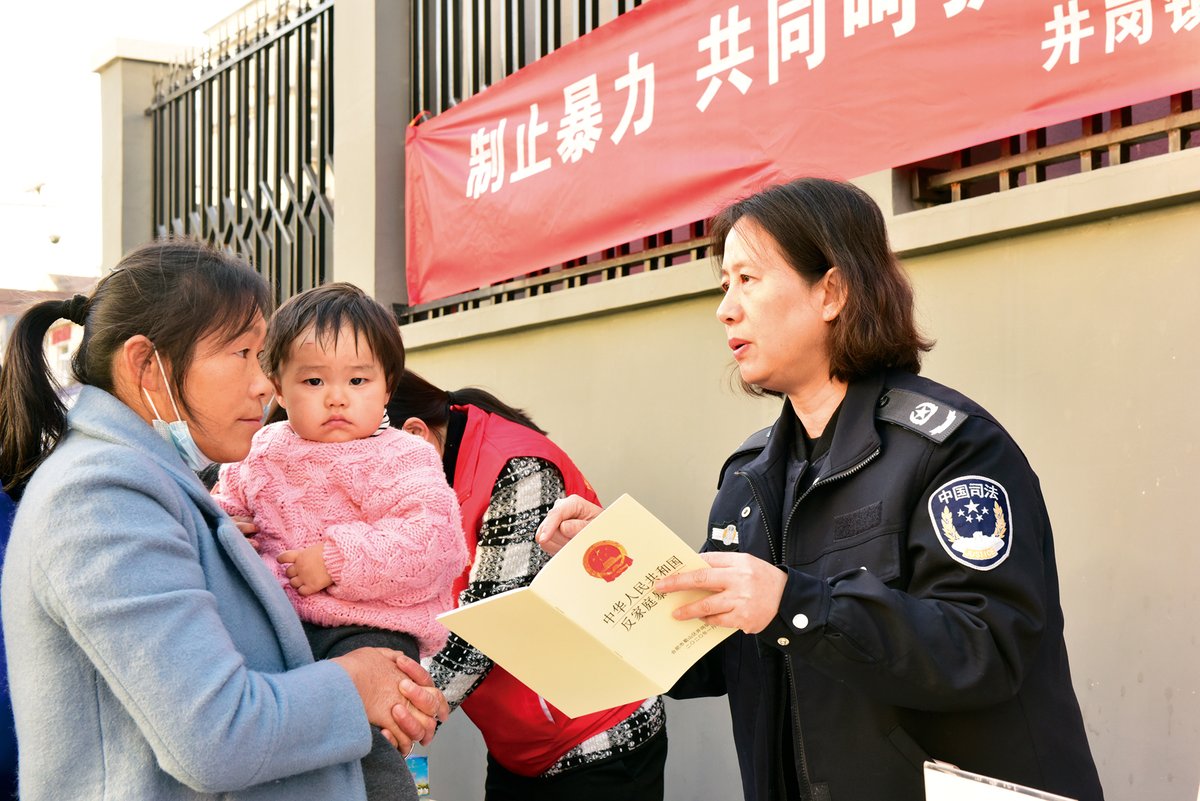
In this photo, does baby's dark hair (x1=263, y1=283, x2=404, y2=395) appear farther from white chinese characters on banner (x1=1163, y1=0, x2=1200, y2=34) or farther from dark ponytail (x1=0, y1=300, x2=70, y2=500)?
white chinese characters on banner (x1=1163, y1=0, x2=1200, y2=34)

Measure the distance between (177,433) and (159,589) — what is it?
358 mm

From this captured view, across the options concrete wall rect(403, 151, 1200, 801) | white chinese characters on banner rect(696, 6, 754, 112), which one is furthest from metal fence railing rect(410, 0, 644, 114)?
concrete wall rect(403, 151, 1200, 801)

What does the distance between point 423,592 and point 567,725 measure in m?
0.71

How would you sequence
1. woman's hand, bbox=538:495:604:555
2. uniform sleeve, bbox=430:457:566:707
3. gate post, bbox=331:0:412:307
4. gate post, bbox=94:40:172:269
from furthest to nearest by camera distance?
gate post, bbox=94:40:172:269
gate post, bbox=331:0:412:307
uniform sleeve, bbox=430:457:566:707
woman's hand, bbox=538:495:604:555

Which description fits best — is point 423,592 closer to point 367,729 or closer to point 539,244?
point 367,729

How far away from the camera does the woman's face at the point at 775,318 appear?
2.04 m

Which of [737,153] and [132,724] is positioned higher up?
[737,153]

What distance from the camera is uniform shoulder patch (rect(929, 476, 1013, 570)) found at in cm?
172

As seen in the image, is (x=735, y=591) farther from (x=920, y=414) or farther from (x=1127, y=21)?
(x=1127, y=21)

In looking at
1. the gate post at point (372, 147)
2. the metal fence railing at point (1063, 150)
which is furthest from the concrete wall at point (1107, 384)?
the gate post at point (372, 147)

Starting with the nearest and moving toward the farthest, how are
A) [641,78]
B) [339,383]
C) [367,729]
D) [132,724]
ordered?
[132,724]
[367,729]
[339,383]
[641,78]

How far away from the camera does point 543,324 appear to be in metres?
4.63

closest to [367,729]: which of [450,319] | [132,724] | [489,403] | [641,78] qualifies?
[132,724]

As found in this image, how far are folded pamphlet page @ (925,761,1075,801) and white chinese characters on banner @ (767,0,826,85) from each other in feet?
7.36
